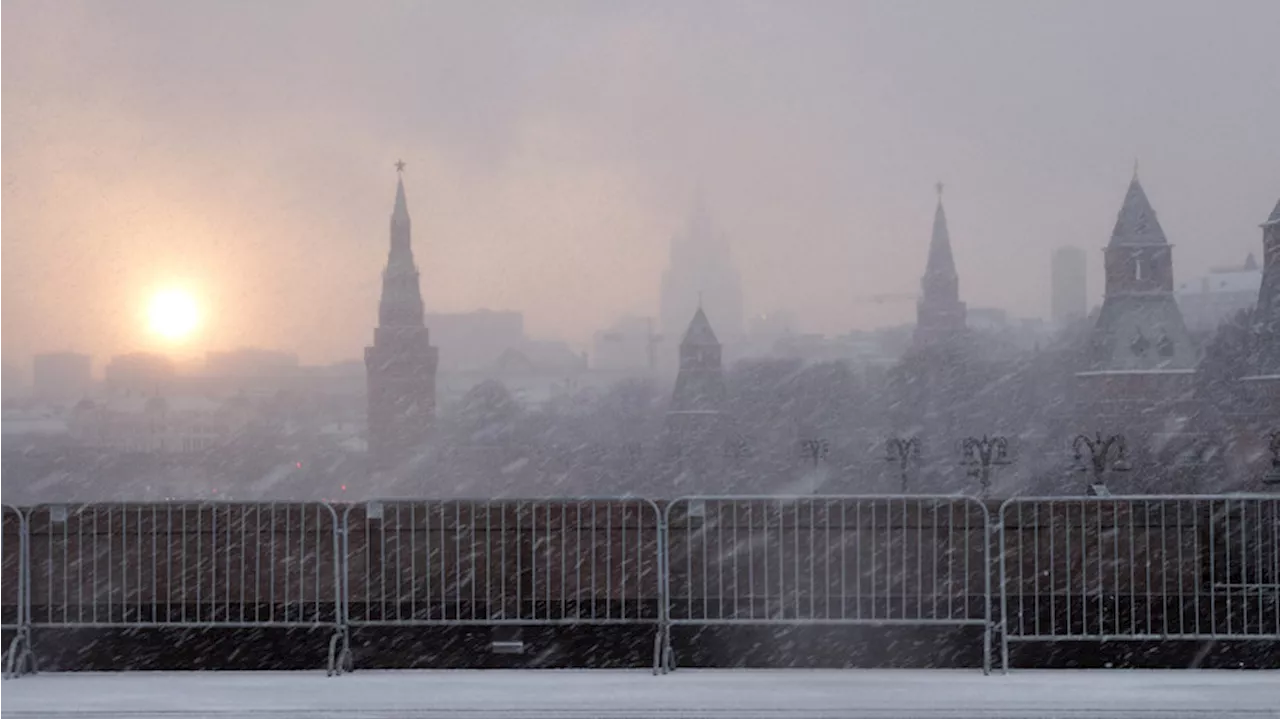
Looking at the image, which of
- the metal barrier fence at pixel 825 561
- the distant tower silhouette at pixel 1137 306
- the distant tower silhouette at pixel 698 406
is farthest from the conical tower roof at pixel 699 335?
the metal barrier fence at pixel 825 561

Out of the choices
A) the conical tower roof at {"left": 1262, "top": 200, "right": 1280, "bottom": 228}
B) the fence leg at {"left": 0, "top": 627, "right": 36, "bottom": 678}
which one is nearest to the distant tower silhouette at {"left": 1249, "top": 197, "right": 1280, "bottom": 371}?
the conical tower roof at {"left": 1262, "top": 200, "right": 1280, "bottom": 228}

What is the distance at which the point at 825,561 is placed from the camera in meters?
11.5

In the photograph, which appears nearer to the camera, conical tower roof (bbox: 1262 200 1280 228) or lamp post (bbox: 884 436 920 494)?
lamp post (bbox: 884 436 920 494)

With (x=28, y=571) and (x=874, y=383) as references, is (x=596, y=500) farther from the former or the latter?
(x=874, y=383)

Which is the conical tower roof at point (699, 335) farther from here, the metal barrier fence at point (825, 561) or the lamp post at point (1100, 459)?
the metal barrier fence at point (825, 561)

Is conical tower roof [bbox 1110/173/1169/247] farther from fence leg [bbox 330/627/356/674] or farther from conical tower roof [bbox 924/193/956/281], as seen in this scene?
fence leg [bbox 330/627/356/674]

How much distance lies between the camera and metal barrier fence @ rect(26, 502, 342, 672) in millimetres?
11555

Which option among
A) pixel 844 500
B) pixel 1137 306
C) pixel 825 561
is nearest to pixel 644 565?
pixel 825 561

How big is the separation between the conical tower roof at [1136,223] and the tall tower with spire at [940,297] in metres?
52.9

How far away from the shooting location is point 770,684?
35.8 feet

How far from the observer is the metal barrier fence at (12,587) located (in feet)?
37.5

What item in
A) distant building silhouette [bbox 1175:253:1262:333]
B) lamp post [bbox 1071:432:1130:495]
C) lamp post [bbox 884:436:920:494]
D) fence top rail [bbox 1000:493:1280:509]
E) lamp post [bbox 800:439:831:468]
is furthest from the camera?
distant building silhouette [bbox 1175:253:1262:333]

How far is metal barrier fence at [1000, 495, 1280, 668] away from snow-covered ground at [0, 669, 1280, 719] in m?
0.37

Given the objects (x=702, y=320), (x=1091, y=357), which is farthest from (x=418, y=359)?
(x=1091, y=357)
